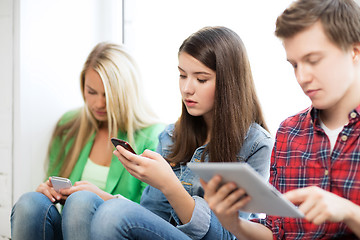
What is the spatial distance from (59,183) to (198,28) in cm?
104

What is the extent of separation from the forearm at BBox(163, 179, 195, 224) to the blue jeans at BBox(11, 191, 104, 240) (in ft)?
0.93

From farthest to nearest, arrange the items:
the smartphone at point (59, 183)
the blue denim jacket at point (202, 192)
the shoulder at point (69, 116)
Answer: the shoulder at point (69, 116), the smartphone at point (59, 183), the blue denim jacket at point (202, 192)

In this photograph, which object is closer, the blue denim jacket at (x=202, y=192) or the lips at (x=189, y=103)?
the blue denim jacket at (x=202, y=192)

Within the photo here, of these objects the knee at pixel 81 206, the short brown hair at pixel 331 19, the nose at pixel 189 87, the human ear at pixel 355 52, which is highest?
the short brown hair at pixel 331 19

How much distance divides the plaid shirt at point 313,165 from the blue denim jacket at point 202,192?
0.68ft

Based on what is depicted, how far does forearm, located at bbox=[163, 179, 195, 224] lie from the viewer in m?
1.37

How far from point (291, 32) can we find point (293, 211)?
0.43 m

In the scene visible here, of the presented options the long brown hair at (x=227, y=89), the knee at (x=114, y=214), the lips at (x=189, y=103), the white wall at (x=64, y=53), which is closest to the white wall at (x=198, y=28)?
Result: the white wall at (x=64, y=53)

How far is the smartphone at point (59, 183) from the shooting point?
1.72 m

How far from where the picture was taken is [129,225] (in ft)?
4.20

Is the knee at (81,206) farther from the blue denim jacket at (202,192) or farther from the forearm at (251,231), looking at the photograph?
the forearm at (251,231)

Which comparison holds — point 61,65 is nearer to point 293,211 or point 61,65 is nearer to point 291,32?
point 291,32

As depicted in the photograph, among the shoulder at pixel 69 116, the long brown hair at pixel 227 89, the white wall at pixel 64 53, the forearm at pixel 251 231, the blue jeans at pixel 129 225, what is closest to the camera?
the forearm at pixel 251 231

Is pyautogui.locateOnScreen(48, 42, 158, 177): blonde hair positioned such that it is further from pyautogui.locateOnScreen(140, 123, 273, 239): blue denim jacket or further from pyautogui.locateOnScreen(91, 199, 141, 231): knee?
pyautogui.locateOnScreen(91, 199, 141, 231): knee
